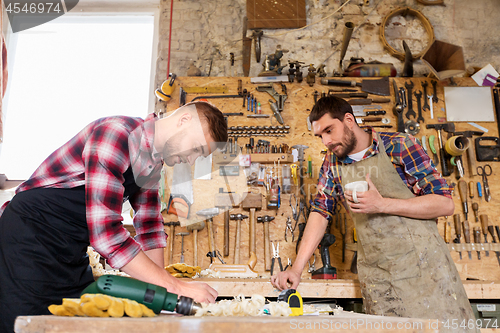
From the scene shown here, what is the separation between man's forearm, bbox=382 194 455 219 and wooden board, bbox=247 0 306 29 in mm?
2812

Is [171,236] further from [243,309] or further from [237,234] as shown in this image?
[243,309]

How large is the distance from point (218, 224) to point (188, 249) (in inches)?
14.2

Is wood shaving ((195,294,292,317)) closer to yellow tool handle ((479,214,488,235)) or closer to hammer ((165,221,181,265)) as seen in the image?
hammer ((165,221,181,265))

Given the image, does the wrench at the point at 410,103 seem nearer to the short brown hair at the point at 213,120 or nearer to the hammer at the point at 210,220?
the hammer at the point at 210,220

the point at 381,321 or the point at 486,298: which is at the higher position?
the point at 381,321

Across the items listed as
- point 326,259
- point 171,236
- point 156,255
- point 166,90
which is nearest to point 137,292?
point 156,255

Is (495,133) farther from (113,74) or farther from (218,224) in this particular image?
(113,74)

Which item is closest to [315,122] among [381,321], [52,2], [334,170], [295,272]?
[334,170]

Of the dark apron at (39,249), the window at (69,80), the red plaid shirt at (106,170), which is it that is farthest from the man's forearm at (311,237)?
the window at (69,80)

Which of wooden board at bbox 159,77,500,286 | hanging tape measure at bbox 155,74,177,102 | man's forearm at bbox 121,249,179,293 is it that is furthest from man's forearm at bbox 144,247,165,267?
hanging tape measure at bbox 155,74,177,102

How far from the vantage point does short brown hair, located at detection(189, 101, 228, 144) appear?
1.60 meters

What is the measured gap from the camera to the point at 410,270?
2018mm

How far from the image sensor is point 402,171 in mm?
2309

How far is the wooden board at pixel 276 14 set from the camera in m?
4.20
